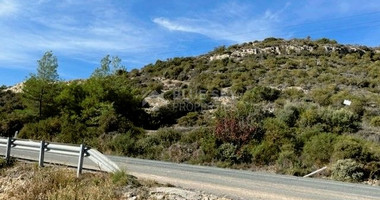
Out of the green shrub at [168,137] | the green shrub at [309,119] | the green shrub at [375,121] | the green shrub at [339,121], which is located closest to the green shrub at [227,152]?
the green shrub at [168,137]

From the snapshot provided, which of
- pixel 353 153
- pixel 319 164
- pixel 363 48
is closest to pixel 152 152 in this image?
pixel 319 164

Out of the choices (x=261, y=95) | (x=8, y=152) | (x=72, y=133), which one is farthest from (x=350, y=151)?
(x=261, y=95)

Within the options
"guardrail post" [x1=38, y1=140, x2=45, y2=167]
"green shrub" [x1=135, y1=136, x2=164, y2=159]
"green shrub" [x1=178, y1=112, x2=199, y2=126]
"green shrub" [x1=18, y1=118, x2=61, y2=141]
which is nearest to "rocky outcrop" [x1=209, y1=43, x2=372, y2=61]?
"green shrub" [x1=178, y1=112, x2=199, y2=126]

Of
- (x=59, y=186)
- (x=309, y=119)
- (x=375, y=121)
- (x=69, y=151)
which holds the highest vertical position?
(x=375, y=121)

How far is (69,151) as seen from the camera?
508 inches

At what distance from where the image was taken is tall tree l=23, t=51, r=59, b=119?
36438mm

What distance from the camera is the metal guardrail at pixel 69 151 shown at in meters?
11.7

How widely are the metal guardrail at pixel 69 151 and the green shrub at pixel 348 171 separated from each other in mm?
10266

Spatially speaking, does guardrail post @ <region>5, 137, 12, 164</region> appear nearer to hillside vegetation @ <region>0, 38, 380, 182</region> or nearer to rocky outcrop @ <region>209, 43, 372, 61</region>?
hillside vegetation @ <region>0, 38, 380, 182</region>

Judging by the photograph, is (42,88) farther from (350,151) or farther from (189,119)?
(350,151)

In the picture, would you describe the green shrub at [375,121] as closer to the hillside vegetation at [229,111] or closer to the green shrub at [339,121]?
the hillside vegetation at [229,111]

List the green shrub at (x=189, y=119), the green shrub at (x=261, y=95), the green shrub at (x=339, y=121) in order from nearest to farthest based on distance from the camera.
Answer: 1. the green shrub at (x=339, y=121)
2. the green shrub at (x=189, y=119)
3. the green shrub at (x=261, y=95)

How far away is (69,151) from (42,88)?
26.1 metres

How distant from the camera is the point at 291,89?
4019cm
